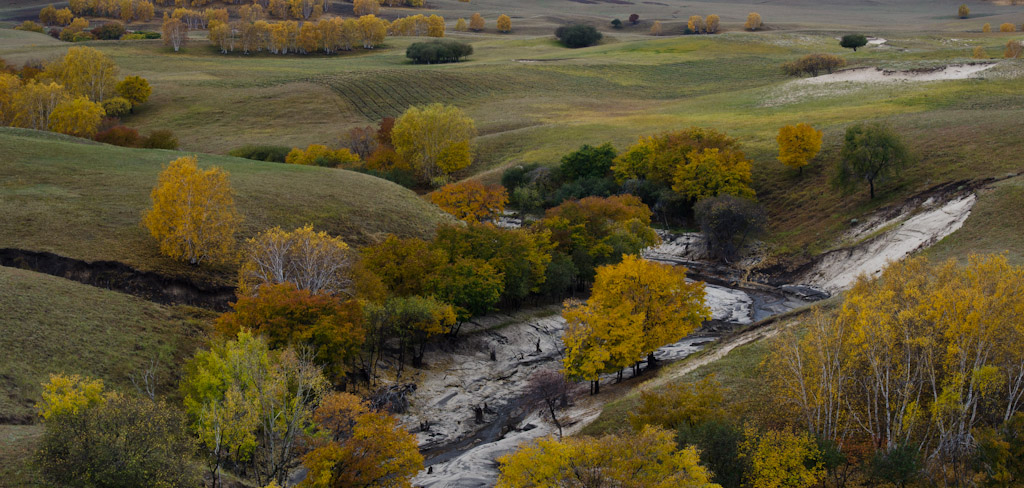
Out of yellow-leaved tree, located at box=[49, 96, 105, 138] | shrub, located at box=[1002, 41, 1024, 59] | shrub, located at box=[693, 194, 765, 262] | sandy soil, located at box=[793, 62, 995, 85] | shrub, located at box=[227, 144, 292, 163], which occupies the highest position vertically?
shrub, located at box=[1002, 41, 1024, 59]

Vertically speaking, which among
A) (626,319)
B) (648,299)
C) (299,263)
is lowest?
(626,319)

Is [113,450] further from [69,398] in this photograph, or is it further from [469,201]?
[469,201]

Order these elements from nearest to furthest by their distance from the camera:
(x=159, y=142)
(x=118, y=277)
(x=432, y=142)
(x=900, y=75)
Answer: (x=118, y=277) < (x=159, y=142) < (x=432, y=142) < (x=900, y=75)

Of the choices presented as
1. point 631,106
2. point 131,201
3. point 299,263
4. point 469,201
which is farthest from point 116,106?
point 299,263

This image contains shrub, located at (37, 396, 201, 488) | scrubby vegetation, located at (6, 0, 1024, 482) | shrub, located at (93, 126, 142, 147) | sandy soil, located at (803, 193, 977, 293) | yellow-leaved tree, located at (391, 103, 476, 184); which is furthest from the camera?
yellow-leaved tree, located at (391, 103, 476, 184)

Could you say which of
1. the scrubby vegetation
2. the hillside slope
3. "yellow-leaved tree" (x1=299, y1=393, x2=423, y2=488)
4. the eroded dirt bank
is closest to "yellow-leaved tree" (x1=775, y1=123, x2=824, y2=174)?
the scrubby vegetation

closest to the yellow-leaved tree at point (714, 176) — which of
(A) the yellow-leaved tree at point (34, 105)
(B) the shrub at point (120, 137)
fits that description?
(B) the shrub at point (120, 137)

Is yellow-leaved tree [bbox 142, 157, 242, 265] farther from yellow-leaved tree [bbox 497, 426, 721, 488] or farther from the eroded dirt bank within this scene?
yellow-leaved tree [bbox 497, 426, 721, 488]
